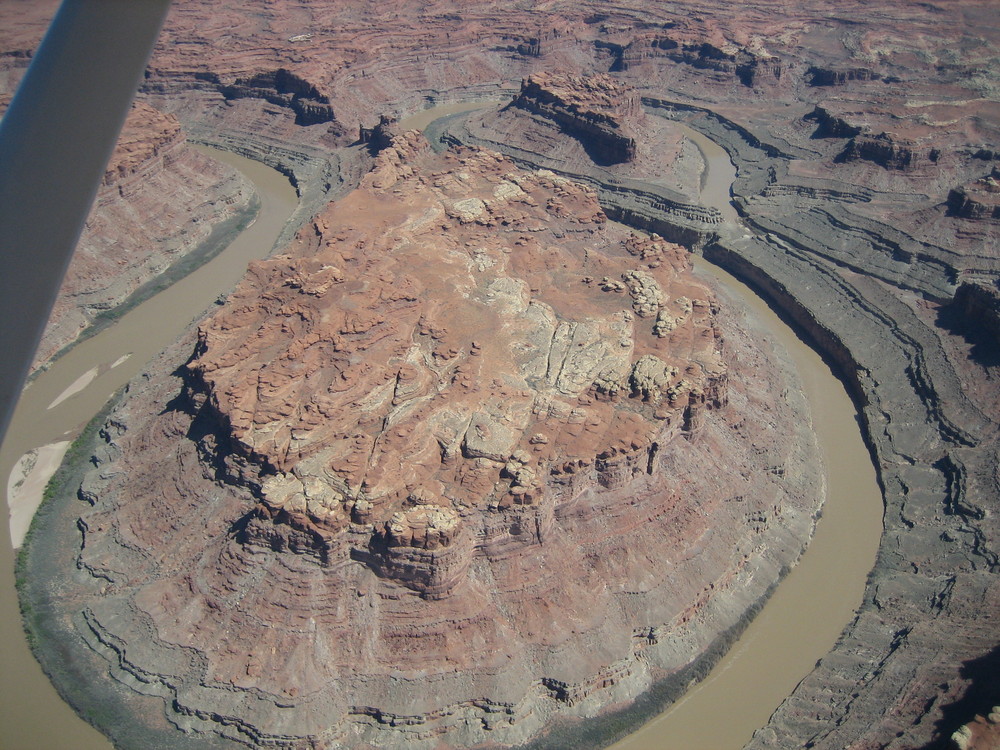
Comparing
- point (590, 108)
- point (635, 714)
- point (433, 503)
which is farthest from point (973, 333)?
point (590, 108)

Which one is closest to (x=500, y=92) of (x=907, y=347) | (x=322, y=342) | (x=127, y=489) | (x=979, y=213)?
(x=979, y=213)

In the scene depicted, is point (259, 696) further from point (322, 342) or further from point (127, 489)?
point (322, 342)

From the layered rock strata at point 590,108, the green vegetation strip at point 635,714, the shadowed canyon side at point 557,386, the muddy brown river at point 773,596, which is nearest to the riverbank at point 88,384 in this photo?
the muddy brown river at point 773,596

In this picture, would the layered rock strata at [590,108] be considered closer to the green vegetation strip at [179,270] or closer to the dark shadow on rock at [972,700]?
the green vegetation strip at [179,270]

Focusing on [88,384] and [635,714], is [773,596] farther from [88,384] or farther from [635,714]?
[88,384]

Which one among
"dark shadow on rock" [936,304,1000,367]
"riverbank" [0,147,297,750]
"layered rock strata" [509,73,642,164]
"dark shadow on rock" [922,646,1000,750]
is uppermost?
"layered rock strata" [509,73,642,164]

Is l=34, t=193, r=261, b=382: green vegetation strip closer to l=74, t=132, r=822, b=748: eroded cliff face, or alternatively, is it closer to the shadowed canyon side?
the shadowed canyon side

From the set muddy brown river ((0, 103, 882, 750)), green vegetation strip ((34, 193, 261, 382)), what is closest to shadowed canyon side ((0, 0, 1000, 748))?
muddy brown river ((0, 103, 882, 750))
